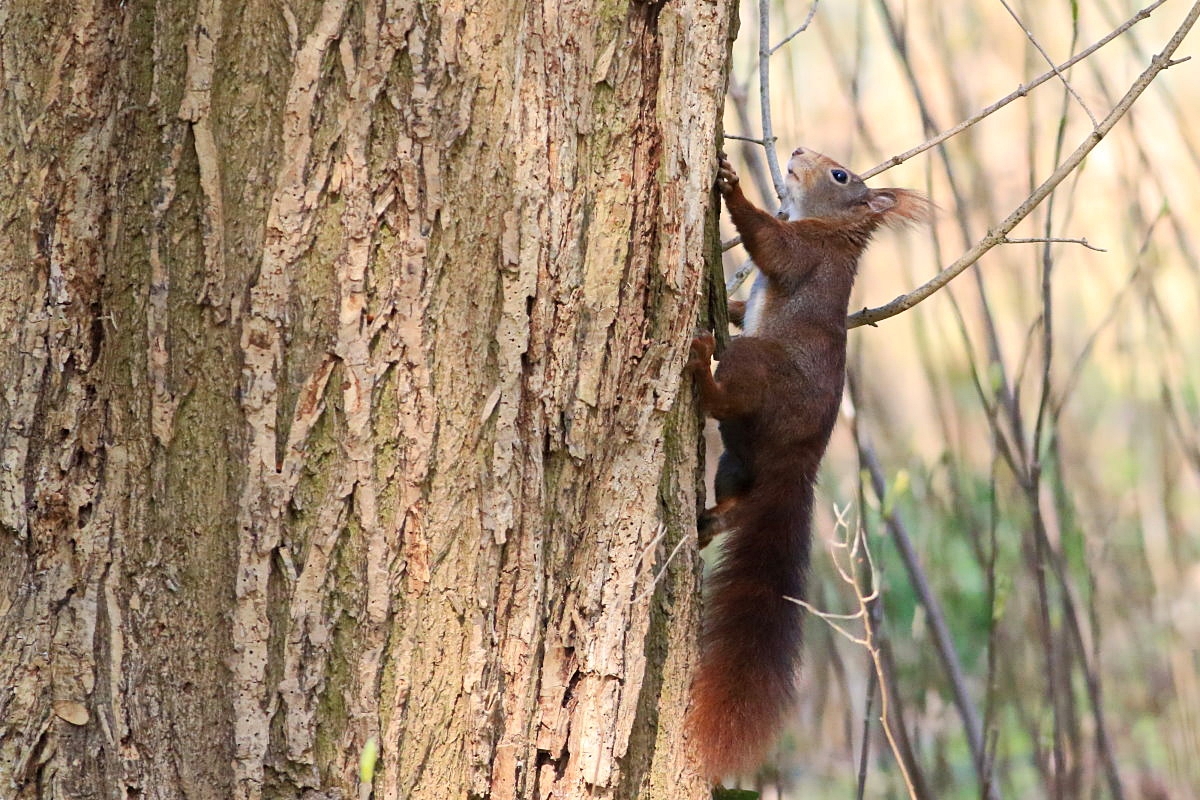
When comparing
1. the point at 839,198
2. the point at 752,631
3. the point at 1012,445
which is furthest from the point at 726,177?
the point at 1012,445

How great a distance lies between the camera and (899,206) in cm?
336

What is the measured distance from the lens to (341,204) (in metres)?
1.61

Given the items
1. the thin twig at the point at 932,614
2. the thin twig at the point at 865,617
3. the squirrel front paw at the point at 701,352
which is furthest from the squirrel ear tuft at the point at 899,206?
the squirrel front paw at the point at 701,352

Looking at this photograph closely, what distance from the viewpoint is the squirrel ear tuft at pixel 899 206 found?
333 cm

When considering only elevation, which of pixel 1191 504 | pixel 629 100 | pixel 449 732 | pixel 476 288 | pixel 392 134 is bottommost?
pixel 449 732

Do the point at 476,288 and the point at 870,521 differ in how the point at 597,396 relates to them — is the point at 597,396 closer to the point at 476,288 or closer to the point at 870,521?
the point at 476,288

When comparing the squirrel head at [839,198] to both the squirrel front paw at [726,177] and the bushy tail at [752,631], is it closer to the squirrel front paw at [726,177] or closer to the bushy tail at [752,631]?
the squirrel front paw at [726,177]

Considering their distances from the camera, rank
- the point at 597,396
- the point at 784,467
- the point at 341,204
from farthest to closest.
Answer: the point at 784,467 < the point at 597,396 < the point at 341,204

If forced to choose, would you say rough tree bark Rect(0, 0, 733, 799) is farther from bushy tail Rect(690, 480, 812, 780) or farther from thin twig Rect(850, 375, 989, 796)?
thin twig Rect(850, 375, 989, 796)

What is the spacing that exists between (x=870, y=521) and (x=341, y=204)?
2115 millimetres

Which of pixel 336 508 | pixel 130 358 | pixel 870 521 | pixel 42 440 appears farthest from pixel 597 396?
pixel 870 521

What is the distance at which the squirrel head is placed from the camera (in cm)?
333

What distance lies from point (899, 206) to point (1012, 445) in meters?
1.48

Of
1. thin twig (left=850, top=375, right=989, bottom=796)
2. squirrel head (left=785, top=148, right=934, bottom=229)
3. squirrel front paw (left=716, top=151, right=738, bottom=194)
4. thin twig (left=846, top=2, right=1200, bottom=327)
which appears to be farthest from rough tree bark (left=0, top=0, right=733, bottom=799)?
squirrel head (left=785, top=148, right=934, bottom=229)
